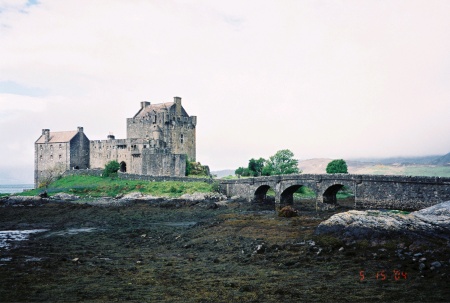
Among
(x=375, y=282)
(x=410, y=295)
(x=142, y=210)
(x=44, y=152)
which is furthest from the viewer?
(x=44, y=152)

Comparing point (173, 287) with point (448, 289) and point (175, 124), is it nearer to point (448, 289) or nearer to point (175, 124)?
point (448, 289)

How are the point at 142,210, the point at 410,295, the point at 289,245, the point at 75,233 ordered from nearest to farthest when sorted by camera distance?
the point at 410,295, the point at 289,245, the point at 75,233, the point at 142,210

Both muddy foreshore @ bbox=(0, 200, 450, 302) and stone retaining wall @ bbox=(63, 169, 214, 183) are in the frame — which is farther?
stone retaining wall @ bbox=(63, 169, 214, 183)

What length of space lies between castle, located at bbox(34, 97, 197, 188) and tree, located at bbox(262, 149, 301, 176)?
16.6m

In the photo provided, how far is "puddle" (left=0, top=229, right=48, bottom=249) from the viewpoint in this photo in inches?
1017

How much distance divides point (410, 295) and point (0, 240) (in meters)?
25.4

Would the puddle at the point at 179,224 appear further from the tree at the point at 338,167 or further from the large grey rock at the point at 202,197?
the tree at the point at 338,167

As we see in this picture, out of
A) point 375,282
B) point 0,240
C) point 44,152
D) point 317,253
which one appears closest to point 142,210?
point 0,240

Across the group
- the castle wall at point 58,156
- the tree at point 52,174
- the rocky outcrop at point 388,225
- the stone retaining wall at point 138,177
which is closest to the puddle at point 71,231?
the rocky outcrop at point 388,225

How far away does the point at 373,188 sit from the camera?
135 ft

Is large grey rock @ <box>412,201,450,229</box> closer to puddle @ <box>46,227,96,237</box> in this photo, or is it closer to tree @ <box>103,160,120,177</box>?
puddle @ <box>46,227,96,237</box>

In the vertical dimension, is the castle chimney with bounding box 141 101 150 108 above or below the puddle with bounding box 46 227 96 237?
above

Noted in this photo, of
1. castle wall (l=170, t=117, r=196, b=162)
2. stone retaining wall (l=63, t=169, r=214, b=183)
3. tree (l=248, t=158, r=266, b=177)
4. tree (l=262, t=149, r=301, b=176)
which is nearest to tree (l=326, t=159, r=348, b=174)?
tree (l=262, t=149, r=301, b=176)

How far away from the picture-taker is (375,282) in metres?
14.7
